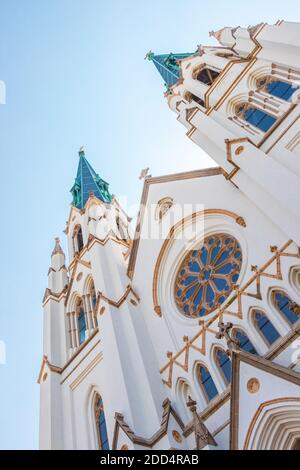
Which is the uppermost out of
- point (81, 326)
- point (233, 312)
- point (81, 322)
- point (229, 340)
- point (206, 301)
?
point (81, 322)

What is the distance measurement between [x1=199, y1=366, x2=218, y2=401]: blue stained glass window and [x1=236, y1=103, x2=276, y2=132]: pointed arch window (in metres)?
7.04

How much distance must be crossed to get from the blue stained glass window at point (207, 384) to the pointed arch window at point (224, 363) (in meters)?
0.36

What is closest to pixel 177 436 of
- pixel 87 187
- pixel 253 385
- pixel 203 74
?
pixel 253 385

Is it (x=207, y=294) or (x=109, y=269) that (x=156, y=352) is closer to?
(x=207, y=294)

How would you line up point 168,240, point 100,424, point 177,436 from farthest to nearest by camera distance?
point 168,240 < point 100,424 < point 177,436

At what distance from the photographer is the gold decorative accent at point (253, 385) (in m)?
7.34

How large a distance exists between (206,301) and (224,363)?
176 cm

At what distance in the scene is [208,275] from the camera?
36.1 feet

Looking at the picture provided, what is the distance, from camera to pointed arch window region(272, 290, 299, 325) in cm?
834

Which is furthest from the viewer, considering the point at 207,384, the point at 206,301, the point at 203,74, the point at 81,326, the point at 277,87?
the point at 203,74

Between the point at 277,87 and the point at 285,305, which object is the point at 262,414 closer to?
the point at 285,305
